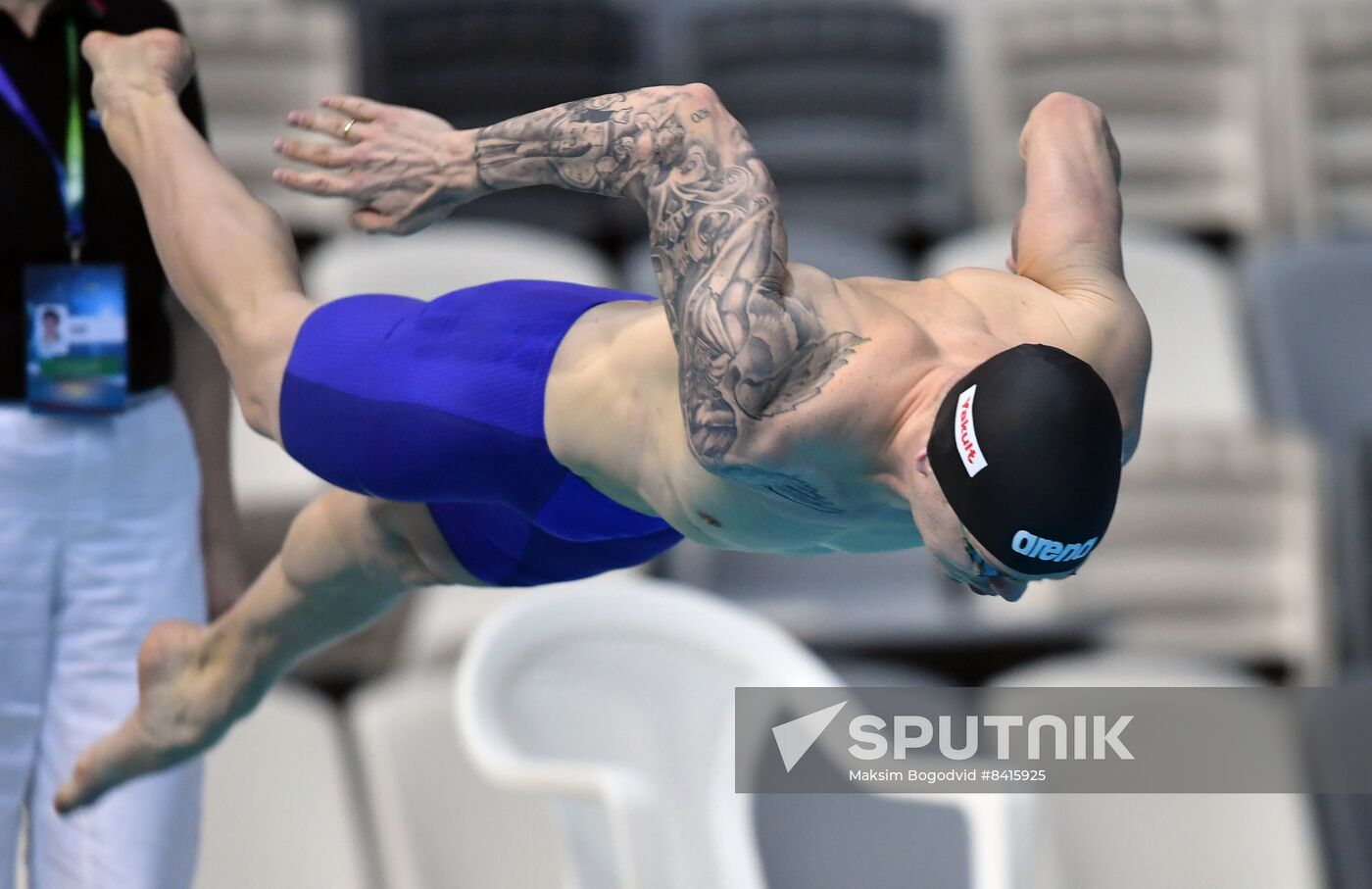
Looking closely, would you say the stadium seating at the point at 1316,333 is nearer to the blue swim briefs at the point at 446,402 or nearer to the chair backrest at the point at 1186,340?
the chair backrest at the point at 1186,340

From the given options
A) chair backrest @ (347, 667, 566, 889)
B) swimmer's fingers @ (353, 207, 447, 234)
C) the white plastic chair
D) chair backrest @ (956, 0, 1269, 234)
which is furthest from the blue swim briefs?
chair backrest @ (956, 0, 1269, 234)

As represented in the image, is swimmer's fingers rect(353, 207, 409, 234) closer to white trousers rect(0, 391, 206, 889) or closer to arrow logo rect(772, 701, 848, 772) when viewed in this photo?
white trousers rect(0, 391, 206, 889)

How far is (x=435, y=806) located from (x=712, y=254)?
2.01m

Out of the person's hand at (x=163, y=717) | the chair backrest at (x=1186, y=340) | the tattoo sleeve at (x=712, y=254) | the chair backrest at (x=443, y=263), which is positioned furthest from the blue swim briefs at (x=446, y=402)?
the chair backrest at (x=1186, y=340)

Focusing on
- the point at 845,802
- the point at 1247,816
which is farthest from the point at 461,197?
the point at 1247,816

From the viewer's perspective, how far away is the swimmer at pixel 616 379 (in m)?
1.78

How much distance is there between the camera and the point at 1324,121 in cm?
530

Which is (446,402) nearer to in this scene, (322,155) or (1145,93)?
(322,155)

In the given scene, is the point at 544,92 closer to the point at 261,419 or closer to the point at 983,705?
the point at 983,705

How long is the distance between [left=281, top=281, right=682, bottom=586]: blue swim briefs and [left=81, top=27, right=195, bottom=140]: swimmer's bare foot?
13.2 inches

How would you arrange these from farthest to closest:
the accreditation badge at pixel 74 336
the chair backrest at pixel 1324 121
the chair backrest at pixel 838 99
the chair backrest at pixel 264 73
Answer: the chair backrest at pixel 1324 121 → the chair backrest at pixel 838 99 → the chair backrest at pixel 264 73 → the accreditation badge at pixel 74 336

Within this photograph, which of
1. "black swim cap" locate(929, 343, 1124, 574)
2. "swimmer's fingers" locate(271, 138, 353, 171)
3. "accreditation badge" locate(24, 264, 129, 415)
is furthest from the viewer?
"accreditation badge" locate(24, 264, 129, 415)

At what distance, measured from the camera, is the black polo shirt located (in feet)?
7.35

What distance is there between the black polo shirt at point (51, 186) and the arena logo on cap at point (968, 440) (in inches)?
46.0
